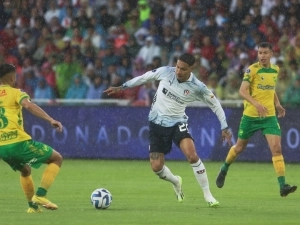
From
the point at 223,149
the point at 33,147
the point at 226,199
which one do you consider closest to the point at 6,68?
the point at 33,147

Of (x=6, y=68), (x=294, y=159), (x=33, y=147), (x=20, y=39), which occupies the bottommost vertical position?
(x=294, y=159)

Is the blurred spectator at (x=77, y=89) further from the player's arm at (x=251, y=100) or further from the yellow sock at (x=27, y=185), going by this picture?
the yellow sock at (x=27, y=185)

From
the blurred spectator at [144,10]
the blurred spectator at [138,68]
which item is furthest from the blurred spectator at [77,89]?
the blurred spectator at [144,10]

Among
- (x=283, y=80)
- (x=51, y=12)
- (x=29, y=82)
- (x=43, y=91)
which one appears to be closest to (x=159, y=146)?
(x=283, y=80)

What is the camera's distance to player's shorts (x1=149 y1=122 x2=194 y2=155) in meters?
12.3

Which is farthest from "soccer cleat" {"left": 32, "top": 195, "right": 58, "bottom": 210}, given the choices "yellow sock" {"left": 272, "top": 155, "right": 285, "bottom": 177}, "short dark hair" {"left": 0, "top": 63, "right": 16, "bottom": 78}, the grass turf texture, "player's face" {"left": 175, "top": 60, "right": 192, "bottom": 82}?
"yellow sock" {"left": 272, "top": 155, "right": 285, "bottom": 177}

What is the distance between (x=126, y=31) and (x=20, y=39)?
9.90 feet

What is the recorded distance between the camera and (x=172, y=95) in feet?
40.7

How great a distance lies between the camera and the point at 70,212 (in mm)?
11188

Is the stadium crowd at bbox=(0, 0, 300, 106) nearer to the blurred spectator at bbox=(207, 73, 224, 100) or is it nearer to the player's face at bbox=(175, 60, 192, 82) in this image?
the blurred spectator at bbox=(207, 73, 224, 100)

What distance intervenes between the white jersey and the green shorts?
155 cm

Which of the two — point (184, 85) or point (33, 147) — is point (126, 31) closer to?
point (184, 85)

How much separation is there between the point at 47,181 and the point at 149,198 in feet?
8.36

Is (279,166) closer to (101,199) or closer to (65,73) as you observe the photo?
(101,199)
